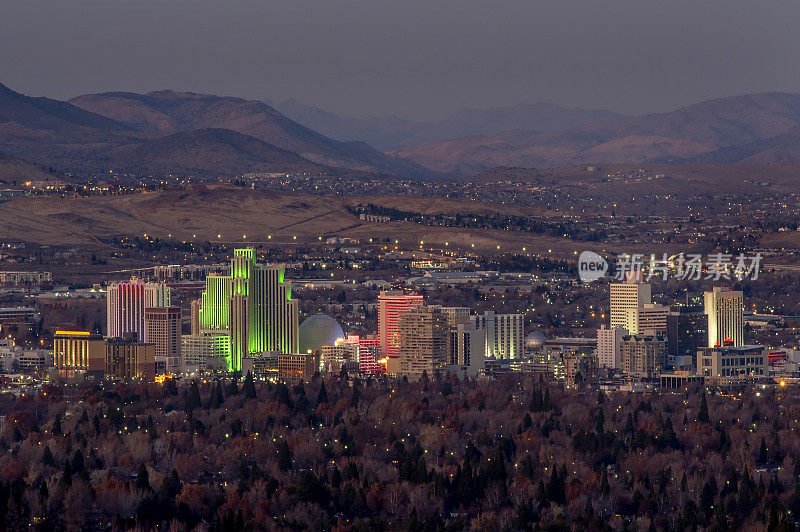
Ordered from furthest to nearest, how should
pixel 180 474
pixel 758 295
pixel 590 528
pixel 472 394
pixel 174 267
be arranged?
1. pixel 174 267
2. pixel 758 295
3. pixel 472 394
4. pixel 180 474
5. pixel 590 528

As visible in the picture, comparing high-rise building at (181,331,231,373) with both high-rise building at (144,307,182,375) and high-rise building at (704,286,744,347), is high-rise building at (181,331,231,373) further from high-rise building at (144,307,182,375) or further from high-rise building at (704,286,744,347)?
high-rise building at (704,286,744,347)

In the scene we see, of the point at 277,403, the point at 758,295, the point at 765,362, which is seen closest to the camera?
the point at 277,403

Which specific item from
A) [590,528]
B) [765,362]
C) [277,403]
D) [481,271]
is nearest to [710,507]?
[590,528]

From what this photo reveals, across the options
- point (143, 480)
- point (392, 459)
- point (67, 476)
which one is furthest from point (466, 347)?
point (67, 476)

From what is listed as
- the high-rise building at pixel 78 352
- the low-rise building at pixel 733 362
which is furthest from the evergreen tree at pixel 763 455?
the high-rise building at pixel 78 352

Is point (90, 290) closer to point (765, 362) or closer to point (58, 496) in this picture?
point (765, 362)

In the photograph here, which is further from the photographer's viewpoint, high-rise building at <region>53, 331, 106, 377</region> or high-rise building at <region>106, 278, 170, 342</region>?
high-rise building at <region>106, 278, 170, 342</region>

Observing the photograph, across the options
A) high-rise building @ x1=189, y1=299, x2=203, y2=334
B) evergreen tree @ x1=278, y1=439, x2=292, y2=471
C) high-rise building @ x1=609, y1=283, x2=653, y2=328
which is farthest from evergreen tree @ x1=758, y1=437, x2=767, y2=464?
high-rise building @ x1=189, y1=299, x2=203, y2=334

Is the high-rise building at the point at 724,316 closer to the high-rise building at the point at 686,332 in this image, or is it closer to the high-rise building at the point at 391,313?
the high-rise building at the point at 686,332
